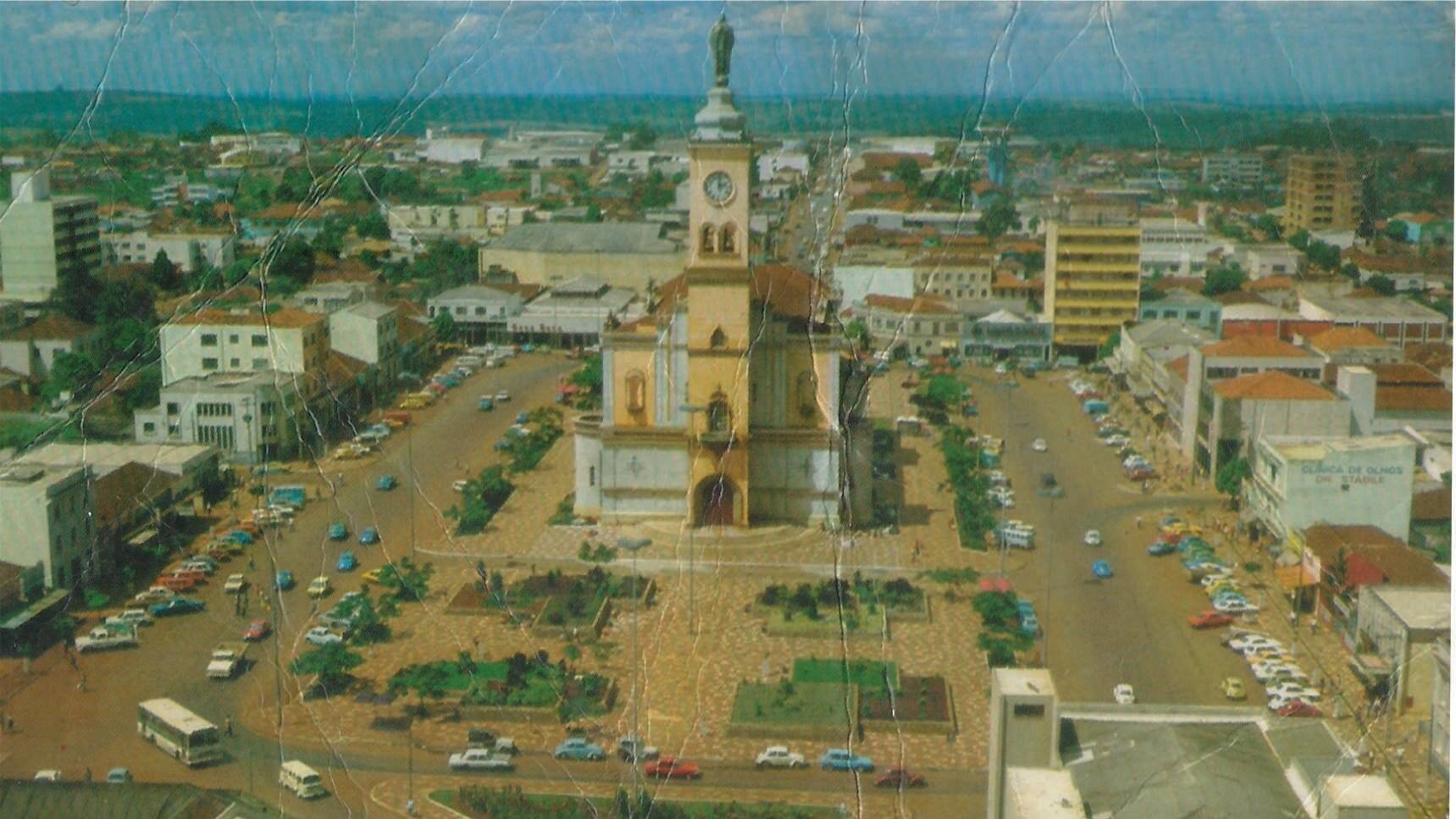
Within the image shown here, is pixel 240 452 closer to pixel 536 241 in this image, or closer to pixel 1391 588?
pixel 1391 588

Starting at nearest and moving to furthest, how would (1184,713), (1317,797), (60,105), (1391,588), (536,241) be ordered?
(1317,797)
(1184,713)
(1391,588)
(60,105)
(536,241)

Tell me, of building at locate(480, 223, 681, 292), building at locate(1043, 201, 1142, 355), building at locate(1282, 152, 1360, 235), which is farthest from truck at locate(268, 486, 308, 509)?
building at locate(1282, 152, 1360, 235)

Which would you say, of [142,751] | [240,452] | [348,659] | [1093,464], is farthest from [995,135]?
[142,751]

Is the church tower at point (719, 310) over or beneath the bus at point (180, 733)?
over

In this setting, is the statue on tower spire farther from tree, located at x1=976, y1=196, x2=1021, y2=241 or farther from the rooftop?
tree, located at x1=976, y1=196, x2=1021, y2=241

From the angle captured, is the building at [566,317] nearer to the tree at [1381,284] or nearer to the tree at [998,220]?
the tree at [998,220]

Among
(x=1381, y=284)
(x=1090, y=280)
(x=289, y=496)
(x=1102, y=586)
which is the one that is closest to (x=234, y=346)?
(x=289, y=496)

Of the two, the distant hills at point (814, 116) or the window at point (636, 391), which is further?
the distant hills at point (814, 116)

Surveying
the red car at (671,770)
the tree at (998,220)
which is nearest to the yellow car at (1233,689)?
the red car at (671,770)
